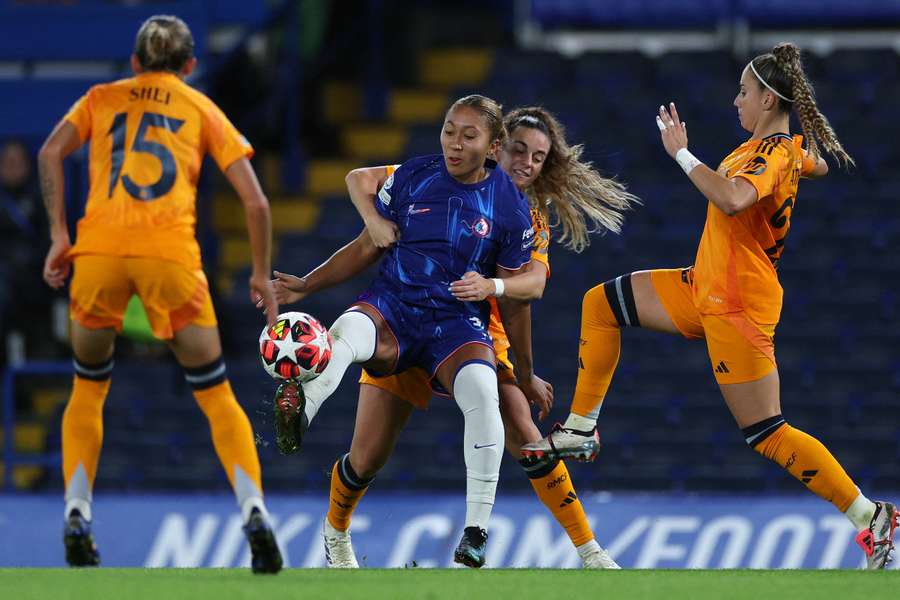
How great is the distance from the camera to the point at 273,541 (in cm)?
533

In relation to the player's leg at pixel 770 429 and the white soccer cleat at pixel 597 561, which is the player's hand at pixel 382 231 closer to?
the player's leg at pixel 770 429

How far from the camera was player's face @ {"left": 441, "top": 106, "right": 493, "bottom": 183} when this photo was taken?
246 inches

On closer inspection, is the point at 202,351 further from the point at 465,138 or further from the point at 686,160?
the point at 686,160

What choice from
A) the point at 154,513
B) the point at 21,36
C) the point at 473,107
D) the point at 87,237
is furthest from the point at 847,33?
the point at 87,237

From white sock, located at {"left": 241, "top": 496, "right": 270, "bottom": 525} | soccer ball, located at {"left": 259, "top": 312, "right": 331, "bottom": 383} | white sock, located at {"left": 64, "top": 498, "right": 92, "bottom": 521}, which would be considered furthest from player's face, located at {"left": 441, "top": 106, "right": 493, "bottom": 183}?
white sock, located at {"left": 64, "top": 498, "right": 92, "bottom": 521}

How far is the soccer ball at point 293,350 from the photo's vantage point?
5.81 m

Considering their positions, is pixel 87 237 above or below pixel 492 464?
above

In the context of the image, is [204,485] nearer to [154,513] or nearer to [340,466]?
[154,513]

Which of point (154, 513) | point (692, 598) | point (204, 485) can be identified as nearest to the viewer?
point (692, 598)

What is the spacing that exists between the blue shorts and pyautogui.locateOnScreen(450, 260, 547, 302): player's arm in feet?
0.45

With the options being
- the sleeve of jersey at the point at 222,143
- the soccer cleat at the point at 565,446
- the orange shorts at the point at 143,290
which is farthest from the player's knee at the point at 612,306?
the orange shorts at the point at 143,290

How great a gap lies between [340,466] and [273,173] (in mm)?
7949

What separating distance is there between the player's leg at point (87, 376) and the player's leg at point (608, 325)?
1.88m

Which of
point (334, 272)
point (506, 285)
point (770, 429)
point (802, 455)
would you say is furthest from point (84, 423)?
point (802, 455)
